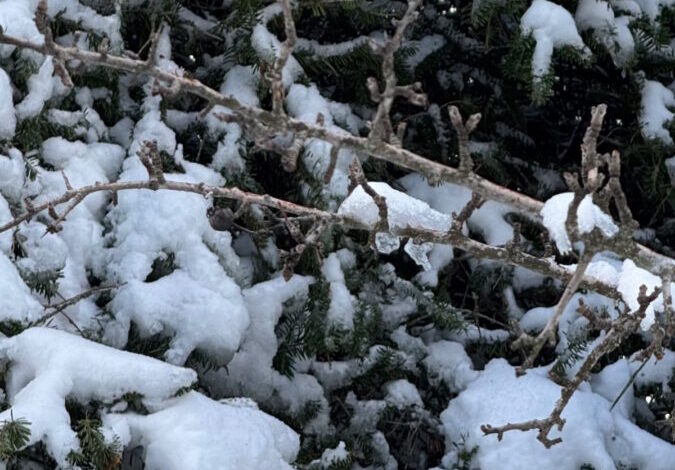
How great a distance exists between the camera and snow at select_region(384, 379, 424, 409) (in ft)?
7.32

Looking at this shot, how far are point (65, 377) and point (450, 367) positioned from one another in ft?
3.56

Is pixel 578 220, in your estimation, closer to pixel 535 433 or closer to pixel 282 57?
pixel 282 57

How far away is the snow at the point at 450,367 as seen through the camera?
229 centimetres

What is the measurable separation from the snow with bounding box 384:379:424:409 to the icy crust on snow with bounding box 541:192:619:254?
111 cm

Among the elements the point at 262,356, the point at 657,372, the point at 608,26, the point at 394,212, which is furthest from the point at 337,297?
the point at 608,26

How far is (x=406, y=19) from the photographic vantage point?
3.42 ft

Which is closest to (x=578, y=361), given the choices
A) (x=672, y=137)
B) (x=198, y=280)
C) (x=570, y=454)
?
(x=570, y=454)

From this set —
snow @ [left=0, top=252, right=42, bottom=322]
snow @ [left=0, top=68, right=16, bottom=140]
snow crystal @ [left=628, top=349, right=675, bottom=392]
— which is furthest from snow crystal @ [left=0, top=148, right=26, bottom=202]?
snow crystal @ [left=628, top=349, right=675, bottom=392]

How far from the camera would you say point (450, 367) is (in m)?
2.31

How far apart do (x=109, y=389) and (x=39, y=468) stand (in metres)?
0.22

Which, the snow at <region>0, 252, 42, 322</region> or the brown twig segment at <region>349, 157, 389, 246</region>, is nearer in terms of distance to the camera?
the brown twig segment at <region>349, 157, 389, 246</region>

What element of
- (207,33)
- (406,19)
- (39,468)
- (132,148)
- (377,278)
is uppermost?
(406,19)

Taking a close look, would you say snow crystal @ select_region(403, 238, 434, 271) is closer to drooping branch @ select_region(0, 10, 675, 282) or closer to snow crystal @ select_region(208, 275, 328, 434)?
drooping branch @ select_region(0, 10, 675, 282)

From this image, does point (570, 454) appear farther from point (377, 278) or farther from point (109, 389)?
point (109, 389)
